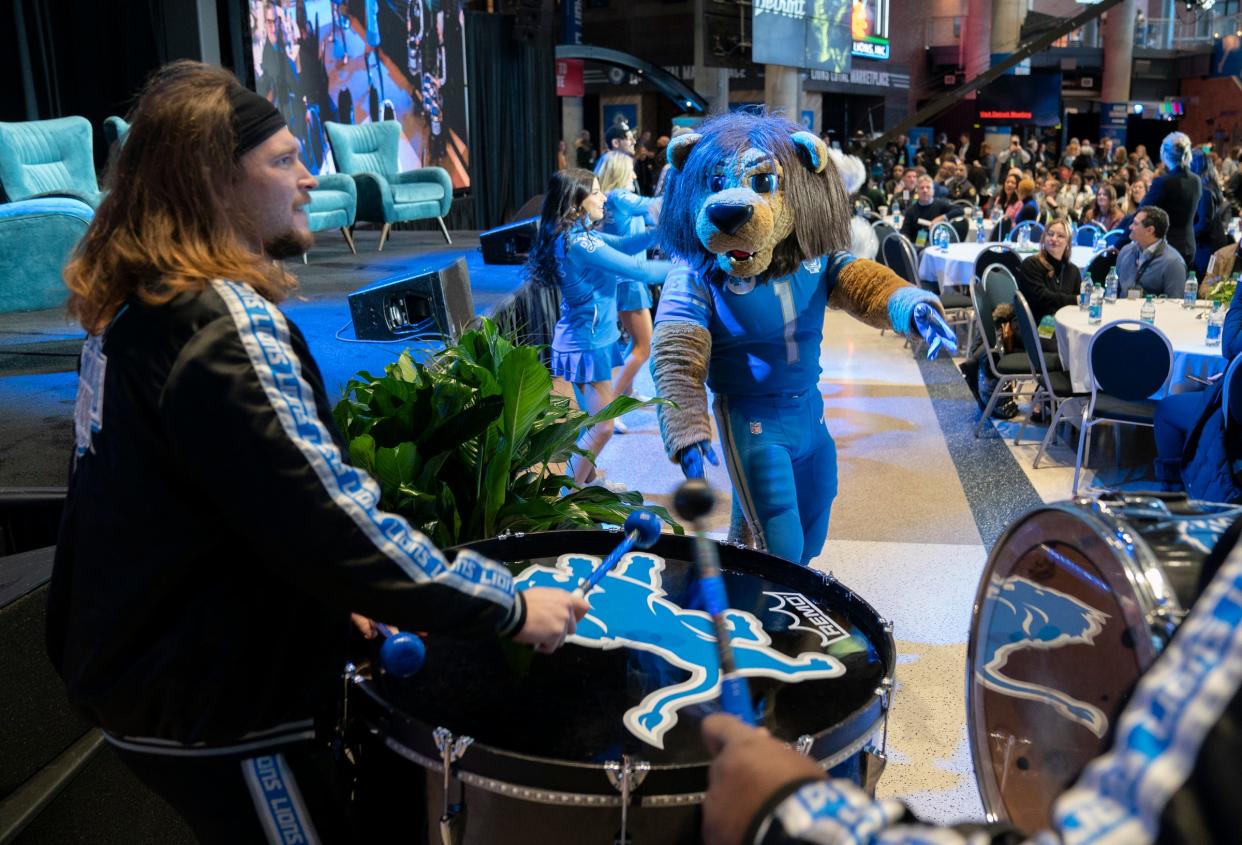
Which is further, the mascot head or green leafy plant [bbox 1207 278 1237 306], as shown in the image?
green leafy plant [bbox 1207 278 1237 306]

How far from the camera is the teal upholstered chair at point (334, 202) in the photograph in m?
7.36

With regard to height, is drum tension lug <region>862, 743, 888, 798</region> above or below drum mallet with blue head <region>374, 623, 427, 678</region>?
below

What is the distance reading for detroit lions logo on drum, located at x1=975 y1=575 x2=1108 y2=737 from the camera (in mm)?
1087

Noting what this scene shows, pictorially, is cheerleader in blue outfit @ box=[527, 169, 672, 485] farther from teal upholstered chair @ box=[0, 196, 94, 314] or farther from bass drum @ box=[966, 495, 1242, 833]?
bass drum @ box=[966, 495, 1242, 833]

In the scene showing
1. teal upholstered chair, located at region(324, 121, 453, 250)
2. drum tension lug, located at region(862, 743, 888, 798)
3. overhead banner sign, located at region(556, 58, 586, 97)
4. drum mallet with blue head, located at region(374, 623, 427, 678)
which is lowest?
drum tension lug, located at region(862, 743, 888, 798)

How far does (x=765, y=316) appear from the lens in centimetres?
281

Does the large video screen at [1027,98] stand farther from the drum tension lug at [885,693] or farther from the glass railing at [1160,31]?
the drum tension lug at [885,693]

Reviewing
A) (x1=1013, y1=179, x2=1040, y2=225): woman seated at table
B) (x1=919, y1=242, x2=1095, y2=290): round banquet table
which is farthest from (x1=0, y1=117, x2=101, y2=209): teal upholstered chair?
(x1=1013, y1=179, x2=1040, y2=225): woman seated at table

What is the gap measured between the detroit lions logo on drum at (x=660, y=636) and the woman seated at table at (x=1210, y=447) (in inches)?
99.0

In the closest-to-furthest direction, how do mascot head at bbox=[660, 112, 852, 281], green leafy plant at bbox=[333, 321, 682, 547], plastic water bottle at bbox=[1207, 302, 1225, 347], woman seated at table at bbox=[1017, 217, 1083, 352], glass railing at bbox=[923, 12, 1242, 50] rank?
1. green leafy plant at bbox=[333, 321, 682, 547]
2. mascot head at bbox=[660, 112, 852, 281]
3. plastic water bottle at bbox=[1207, 302, 1225, 347]
4. woman seated at table at bbox=[1017, 217, 1083, 352]
5. glass railing at bbox=[923, 12, 1242, 50]

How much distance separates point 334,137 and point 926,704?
689 cm

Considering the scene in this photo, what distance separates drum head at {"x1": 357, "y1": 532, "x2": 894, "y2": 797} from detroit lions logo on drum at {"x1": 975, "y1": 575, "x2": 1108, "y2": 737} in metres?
0.25

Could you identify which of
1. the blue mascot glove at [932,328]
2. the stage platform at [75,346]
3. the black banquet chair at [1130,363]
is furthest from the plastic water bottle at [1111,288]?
the blue mascot glove at [932,328]

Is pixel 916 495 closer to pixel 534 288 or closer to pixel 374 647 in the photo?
pixel 534 288
